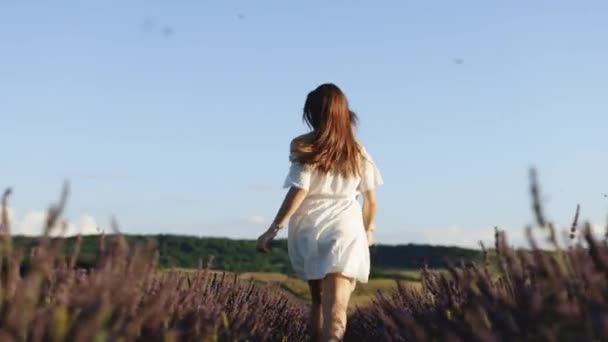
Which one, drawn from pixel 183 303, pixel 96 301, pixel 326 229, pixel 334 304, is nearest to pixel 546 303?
pixel 96 301

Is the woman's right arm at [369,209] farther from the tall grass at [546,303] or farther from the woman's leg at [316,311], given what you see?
the tall grass at [546,303]

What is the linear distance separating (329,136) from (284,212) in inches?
20.3

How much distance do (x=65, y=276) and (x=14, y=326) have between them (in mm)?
1143

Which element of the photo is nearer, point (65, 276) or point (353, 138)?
point (65, 276)

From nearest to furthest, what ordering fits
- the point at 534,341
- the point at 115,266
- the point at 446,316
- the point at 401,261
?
1. the point at 534,341
2. the point at 115,266
3. the point at 446,316
4. the point at 401,261

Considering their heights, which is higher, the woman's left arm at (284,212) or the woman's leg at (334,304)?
the woman's left arm at (284,212)

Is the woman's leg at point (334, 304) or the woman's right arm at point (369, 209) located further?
the woman's right arm at point (369, 209)

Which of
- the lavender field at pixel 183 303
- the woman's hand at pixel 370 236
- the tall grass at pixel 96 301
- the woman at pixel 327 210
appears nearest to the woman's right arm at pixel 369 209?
the woman's hand at pixel 370 236

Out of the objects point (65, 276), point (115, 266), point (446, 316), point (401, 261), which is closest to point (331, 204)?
point (446, 316)

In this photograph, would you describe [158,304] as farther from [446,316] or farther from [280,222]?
[280,222]

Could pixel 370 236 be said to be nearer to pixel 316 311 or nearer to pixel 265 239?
pixel 316 311

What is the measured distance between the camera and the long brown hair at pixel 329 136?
6699 mm

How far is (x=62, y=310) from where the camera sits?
2.64m

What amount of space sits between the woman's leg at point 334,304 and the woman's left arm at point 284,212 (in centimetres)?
41
